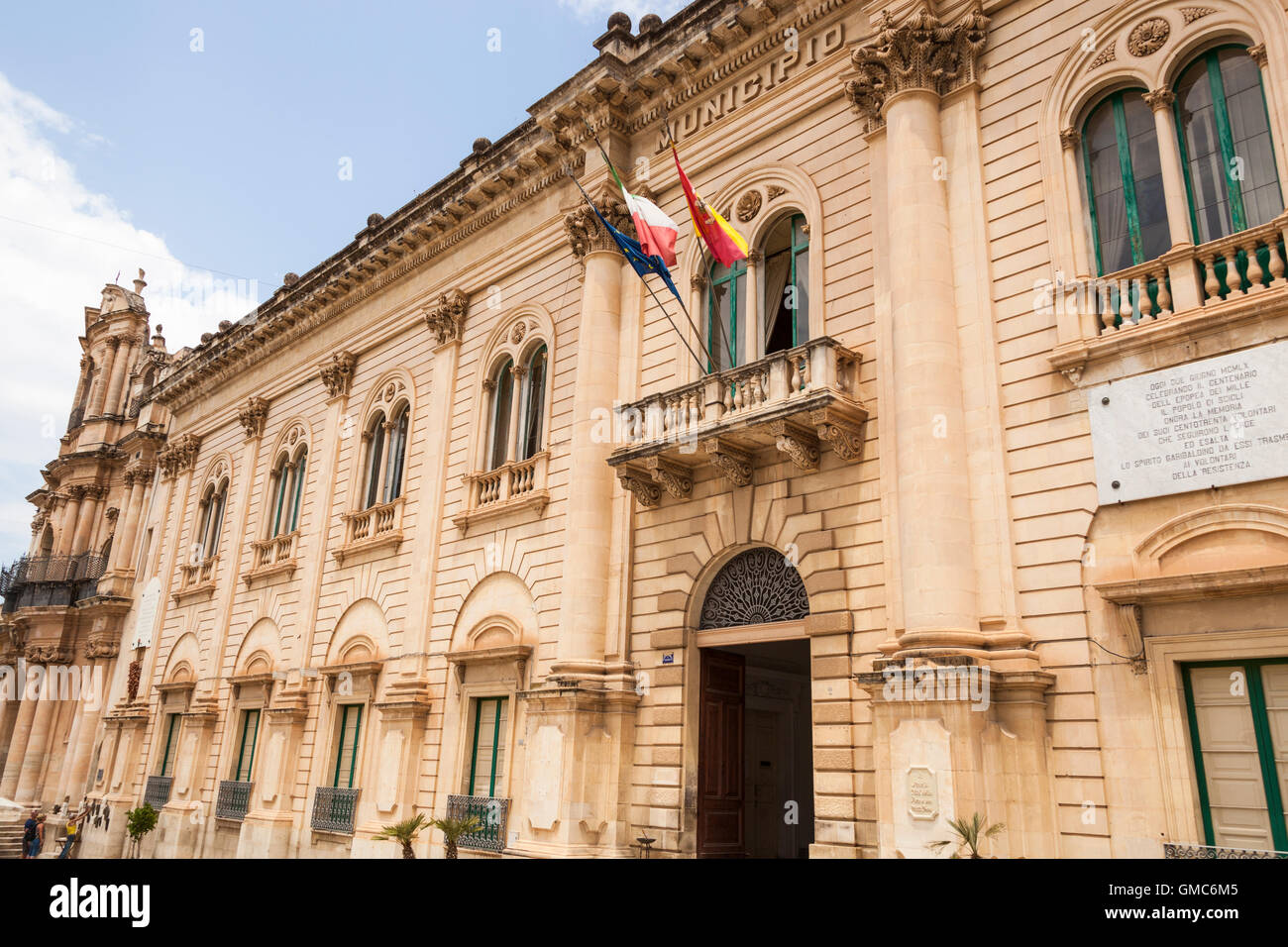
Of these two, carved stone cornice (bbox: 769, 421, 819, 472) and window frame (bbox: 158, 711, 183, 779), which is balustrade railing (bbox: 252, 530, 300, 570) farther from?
carved stone cornice (bbox: 769, 421, 819, 472)

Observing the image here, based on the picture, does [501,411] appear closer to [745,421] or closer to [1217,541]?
[745,421]

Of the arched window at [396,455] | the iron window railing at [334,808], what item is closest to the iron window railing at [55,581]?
the arched window at [396,455]

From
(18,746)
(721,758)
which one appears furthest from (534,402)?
(18,746)

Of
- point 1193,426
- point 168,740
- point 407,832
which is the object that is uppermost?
point 1193,426

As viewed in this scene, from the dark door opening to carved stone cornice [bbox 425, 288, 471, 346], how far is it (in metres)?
9.09

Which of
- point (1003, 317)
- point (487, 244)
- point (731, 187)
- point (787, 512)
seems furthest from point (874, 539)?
point (487, 244)

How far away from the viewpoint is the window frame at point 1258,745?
789 cm

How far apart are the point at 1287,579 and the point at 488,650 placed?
11254mm

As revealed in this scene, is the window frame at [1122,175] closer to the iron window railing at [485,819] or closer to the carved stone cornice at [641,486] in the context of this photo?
the carved stone cornice at [641,486]

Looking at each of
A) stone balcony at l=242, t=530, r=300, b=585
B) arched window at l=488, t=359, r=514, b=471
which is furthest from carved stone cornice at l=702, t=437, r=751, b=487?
stone balcony at l=242, t=530, r=300, b=585

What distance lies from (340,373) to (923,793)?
17618 mm

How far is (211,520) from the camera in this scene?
2761cm

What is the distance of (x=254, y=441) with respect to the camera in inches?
1016
